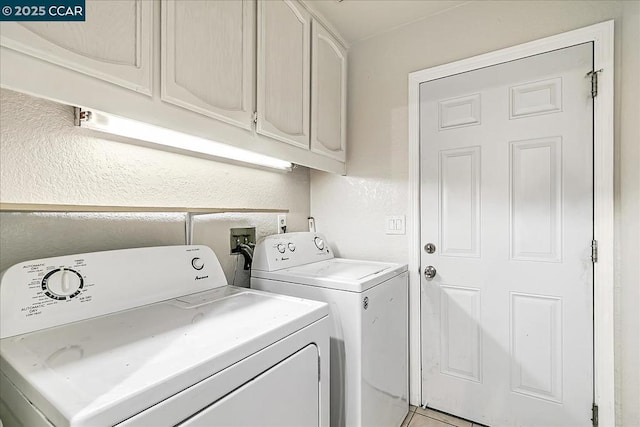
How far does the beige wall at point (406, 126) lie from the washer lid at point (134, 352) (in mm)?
1171

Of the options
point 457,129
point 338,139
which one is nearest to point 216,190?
point 338,139

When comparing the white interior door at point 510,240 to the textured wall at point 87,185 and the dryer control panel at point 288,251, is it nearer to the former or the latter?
the dryer control panel at point 288,251

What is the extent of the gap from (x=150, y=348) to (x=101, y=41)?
0.89m

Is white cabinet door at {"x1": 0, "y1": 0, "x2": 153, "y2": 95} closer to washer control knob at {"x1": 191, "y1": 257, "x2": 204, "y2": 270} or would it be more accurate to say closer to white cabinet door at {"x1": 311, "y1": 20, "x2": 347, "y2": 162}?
washer control knob at {"x1": 191, "y1": 257, "x2": 204, "y2": 270}

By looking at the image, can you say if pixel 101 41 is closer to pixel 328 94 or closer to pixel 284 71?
pixel 284 71

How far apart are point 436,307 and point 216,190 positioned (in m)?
1.52

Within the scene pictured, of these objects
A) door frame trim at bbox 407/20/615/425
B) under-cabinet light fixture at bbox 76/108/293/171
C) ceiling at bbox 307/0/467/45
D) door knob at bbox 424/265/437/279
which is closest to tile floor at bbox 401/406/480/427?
door frame trim at bbox 407/20/615/425

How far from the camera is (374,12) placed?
1943 millimetres

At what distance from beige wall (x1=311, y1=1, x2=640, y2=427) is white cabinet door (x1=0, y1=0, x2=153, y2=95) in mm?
1508

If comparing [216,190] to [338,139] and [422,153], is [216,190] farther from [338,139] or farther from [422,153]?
[422,153]

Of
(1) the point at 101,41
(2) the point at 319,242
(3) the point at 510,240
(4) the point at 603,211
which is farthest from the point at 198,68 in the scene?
(4) the point at 603,211

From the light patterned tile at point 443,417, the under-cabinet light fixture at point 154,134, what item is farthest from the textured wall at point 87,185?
the light patterned tile at point 443,417

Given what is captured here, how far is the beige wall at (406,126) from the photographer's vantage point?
1.44 metres

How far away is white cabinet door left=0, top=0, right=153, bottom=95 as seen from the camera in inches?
30.1
